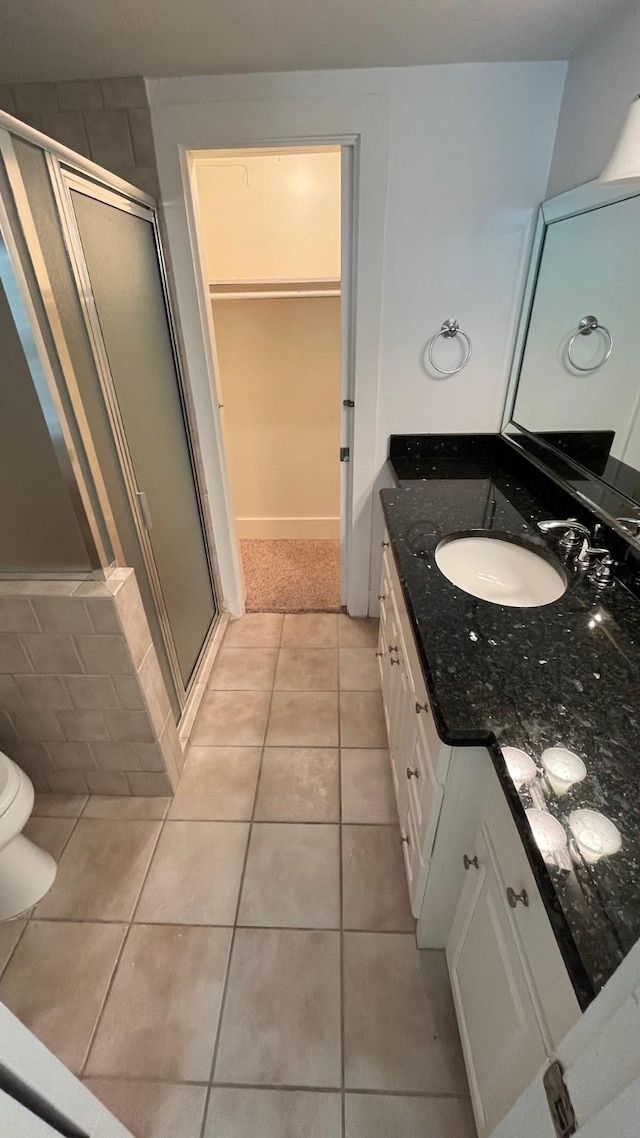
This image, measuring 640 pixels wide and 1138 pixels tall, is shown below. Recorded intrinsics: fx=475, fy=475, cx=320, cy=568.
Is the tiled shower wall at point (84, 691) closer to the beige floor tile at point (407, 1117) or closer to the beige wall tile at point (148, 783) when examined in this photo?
the beige wall tile at point (148, 783)

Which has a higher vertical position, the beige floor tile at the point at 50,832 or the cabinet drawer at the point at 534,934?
the cabinet drawer at the point at 534,934

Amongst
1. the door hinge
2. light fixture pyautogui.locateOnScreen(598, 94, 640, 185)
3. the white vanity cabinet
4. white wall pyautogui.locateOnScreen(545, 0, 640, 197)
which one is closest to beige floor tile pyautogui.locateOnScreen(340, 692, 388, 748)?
the white vanity cabinet

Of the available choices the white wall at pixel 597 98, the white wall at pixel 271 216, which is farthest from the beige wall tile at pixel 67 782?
the white wall at pixel 597 98

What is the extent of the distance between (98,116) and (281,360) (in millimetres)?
1287

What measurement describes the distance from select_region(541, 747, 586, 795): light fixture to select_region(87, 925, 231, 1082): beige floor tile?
106cm

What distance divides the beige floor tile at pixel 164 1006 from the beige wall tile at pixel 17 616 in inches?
34.7

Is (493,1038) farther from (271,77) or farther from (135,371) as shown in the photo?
(271,77)

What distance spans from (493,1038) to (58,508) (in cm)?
143

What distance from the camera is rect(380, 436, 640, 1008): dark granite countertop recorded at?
1.90 feet

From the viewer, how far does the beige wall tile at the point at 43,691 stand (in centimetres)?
141

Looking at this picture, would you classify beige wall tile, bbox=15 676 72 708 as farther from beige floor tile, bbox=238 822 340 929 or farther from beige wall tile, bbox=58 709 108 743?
beige floor tile, bbox=238 822 340 929

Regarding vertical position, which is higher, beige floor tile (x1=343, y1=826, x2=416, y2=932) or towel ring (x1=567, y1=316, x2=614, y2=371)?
towel ring (x1=567, y1=316, x2=614, y2=371)

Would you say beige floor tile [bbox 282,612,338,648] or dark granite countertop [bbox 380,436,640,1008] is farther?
beige floor tile [bbox 282,612,338,648]

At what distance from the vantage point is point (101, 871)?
144 centimetres
